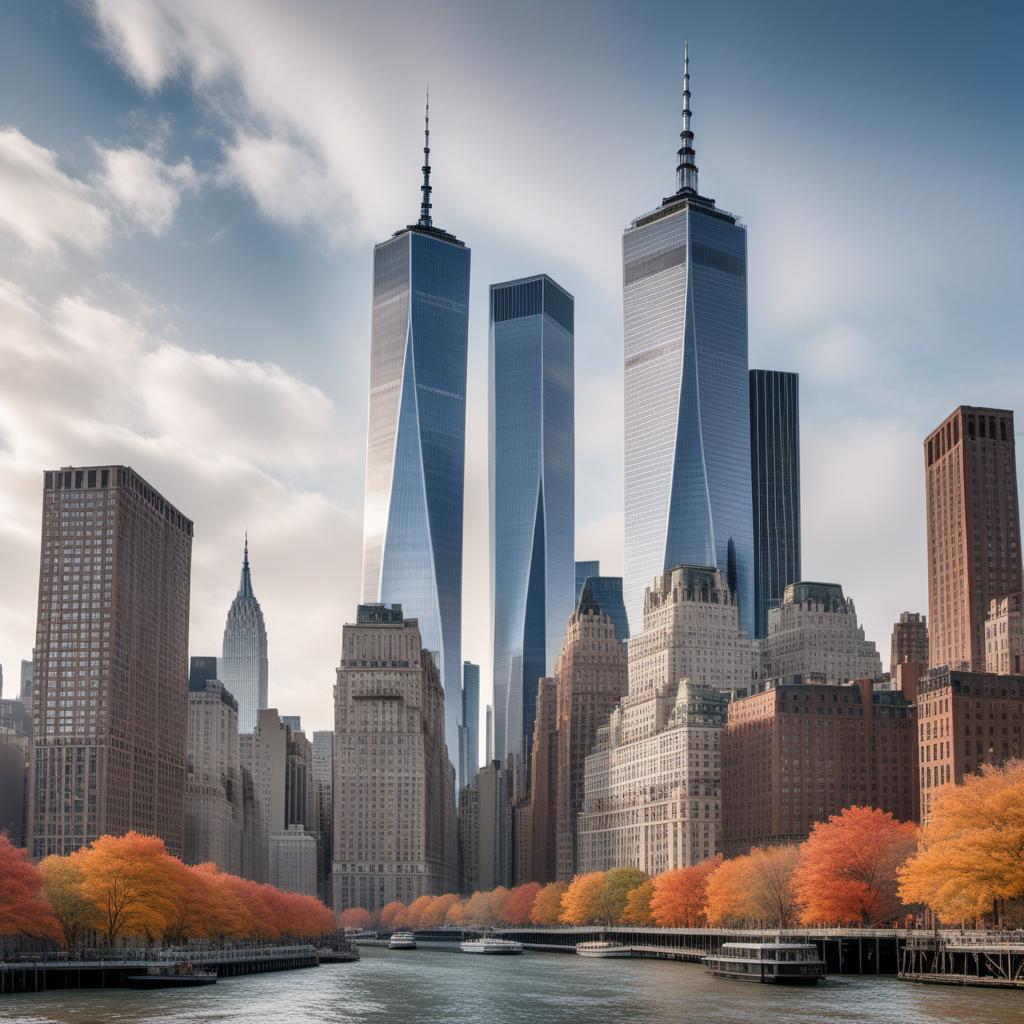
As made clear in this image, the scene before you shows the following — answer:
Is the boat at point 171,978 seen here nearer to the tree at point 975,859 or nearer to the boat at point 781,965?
the boat at point 781,965

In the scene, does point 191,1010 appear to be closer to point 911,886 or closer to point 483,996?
point 483,996

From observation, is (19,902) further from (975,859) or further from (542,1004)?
(975,859)

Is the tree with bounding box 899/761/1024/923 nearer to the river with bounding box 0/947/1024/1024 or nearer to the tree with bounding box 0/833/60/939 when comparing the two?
the river with bounding box 0/947/1024/1024

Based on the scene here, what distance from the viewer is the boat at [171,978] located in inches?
7282

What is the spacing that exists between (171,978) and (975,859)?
87421 millimetres

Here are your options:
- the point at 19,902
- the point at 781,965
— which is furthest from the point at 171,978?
the point at 781,965

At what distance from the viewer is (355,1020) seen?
485ft

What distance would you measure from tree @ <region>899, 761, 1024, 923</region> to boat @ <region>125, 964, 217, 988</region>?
266ft

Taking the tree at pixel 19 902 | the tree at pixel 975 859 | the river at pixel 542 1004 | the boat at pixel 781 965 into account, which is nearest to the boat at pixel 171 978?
the river at pixel 542 1004

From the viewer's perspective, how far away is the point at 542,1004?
16575cm

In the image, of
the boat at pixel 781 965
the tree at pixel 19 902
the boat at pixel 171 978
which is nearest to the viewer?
the boat at pixel 171 978

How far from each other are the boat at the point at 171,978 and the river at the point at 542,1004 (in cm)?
304

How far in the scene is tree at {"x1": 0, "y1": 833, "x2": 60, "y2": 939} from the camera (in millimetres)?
187000

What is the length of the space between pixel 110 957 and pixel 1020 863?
10354 cm
